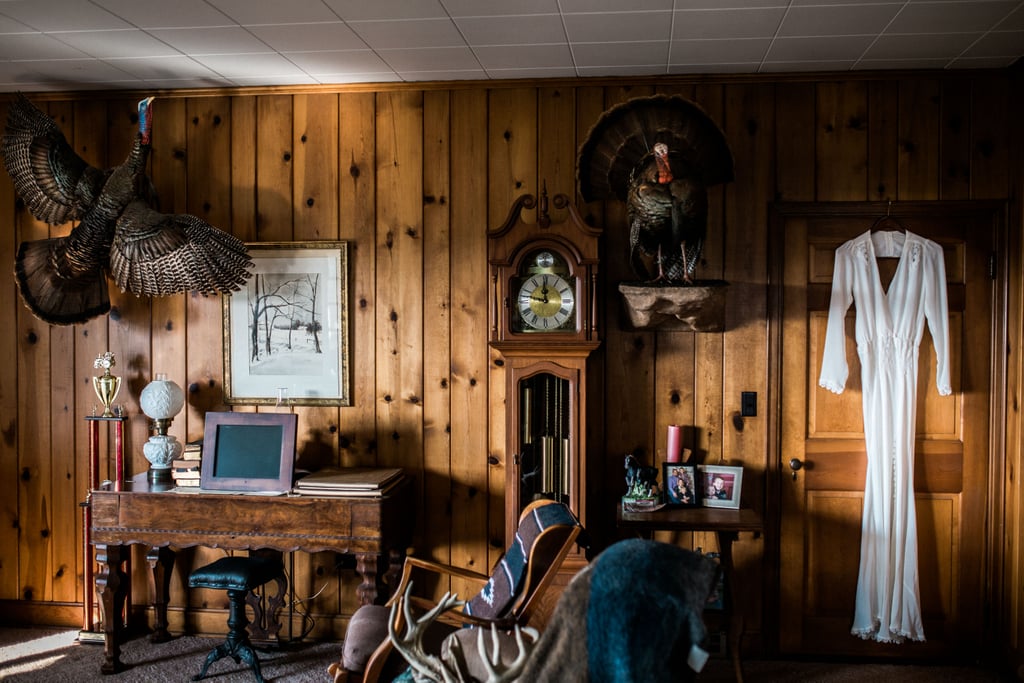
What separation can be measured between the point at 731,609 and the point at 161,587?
2.47 m

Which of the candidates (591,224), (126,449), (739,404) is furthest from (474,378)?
(126,449)

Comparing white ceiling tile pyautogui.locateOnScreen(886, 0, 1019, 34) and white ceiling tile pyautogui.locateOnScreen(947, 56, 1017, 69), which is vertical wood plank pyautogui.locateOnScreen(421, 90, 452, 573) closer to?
white ceiling tile pyautogui.locateOnScreen(886, 0, 1019, 34)

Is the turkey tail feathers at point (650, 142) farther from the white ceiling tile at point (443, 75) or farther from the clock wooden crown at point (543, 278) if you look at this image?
the white ceiling tile at point (443, 75)

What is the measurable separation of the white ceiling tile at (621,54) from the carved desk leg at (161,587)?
9.11 feet

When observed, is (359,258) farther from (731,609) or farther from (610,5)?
(731,609)

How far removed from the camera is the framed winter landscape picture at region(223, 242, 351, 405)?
365cm

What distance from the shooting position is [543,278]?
3256 mm

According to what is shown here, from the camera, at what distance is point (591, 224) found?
3.49m

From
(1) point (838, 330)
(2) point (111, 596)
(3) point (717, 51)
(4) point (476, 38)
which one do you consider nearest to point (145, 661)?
(2) point (111, 596)

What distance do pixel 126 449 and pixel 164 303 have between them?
2.27 feet

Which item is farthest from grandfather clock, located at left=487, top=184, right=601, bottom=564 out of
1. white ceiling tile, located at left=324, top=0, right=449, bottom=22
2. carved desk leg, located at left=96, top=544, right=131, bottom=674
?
carved desk leg, located at left=96, top=544, right=131, bottom=674

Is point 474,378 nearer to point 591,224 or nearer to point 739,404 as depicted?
point 591,224

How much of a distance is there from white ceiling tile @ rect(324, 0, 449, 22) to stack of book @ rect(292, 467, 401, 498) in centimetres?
170

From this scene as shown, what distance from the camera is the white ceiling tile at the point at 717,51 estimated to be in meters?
3.07
